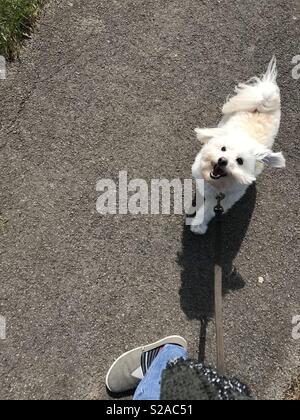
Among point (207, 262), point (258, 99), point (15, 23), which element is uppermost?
point (15, 23)

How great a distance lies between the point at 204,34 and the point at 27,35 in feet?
4.66

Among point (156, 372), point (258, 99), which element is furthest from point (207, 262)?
point (258, 99)

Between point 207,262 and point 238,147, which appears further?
point 207,262

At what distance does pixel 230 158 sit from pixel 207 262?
0.99 metres

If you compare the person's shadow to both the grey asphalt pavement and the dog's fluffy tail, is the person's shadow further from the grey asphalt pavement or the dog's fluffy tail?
the dog's fluffy tail

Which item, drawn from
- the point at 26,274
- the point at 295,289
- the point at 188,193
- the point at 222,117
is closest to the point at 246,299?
the point at 295,289

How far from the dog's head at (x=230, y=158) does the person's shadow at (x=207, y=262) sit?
0.65m

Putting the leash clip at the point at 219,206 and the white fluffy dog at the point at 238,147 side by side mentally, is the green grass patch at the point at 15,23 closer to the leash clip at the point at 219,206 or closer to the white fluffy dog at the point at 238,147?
the white fluffy dog at the point at 238,147

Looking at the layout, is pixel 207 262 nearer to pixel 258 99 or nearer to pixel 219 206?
pixel 219 206

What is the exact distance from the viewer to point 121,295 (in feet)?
10.4

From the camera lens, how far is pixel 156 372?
2.90 metres

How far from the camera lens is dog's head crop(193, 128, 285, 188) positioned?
2588 mm

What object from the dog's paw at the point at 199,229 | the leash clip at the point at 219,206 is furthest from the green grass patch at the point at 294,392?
the leash clip at the point at 219,206

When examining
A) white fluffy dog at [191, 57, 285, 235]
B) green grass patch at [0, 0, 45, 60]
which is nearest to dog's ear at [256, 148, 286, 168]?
white fluffy dog at [191, 57, 285, 235]
